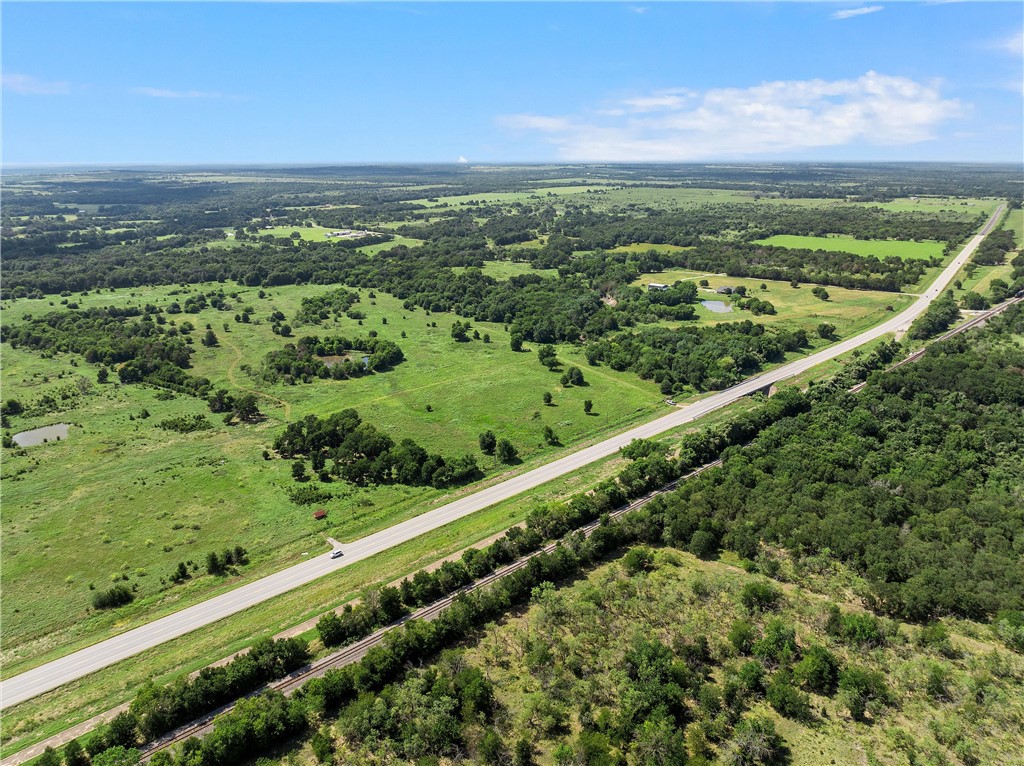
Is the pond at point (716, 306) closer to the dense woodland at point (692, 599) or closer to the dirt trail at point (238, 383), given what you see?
the dense woodland at point (692, 599)

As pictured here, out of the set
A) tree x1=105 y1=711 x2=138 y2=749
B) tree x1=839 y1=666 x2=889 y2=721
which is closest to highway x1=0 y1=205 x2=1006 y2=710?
tree x1=105 y1=711 x2=138 y2=749

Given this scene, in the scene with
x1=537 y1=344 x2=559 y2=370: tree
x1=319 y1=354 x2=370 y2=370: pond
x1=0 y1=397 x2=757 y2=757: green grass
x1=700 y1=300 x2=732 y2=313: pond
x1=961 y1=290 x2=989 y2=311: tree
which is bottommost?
x1=0 y1=397 x2=757 y2=757: green grass

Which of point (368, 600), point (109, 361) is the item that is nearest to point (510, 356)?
point (368, 600)

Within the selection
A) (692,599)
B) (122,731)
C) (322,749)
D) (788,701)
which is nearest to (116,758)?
(122,731)

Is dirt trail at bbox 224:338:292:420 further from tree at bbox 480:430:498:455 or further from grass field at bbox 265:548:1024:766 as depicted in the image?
grass field at bbox 265:548:1024:766

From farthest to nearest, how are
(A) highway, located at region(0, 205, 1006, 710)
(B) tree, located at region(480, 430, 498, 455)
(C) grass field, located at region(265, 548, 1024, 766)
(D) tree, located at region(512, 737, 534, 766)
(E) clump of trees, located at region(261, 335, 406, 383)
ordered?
(E) clump of trees, located at region(261, 335, 406, 383) < (B) tree, located at region(480, 430, 498, 455) < (A) highway, located at region(0, 205, 1006, 710) < (C) grass field, located at region(265, 548, 1024, 766) < (D) tree, located at region(512, 737, 534, 766)
